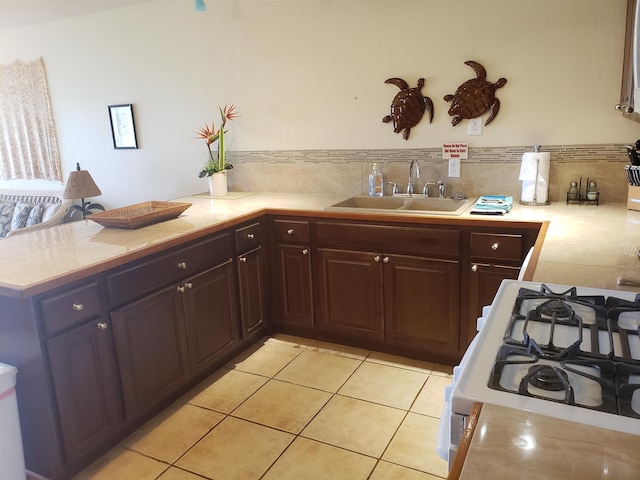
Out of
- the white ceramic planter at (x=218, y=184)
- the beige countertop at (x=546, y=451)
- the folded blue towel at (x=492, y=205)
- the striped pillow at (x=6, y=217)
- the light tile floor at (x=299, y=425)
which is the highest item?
the white ceramic planter at (x=218, y=184)

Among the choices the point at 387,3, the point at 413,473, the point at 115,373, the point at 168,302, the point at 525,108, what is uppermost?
the point at 387,3

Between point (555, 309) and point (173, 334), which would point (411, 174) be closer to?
point (173, 334)

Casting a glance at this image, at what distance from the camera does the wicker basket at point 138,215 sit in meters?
2.61

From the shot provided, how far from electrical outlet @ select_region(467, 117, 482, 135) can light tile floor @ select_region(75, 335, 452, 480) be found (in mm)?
1411

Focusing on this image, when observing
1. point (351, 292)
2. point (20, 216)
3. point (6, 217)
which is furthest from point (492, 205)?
point (6, 217)

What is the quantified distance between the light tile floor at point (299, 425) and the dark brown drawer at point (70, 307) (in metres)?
0.68

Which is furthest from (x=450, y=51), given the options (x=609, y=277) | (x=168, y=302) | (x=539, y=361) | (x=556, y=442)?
(x=556, y=442)

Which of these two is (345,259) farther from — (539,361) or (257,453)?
(539,361)

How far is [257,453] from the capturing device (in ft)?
7.25

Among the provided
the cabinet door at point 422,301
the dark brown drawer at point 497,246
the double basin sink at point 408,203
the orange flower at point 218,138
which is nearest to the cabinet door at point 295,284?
the double basin sink at point 408,203

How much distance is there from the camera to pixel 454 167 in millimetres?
3156

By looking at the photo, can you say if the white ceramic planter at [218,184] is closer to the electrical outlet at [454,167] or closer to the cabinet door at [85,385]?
the electrical outlet at [454,167]

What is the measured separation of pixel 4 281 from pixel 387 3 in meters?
2.59

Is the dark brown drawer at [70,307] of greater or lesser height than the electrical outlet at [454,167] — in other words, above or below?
below
